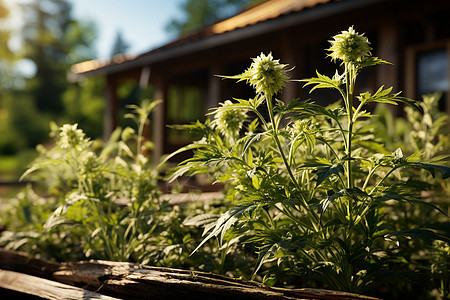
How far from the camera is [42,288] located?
2.11 metres

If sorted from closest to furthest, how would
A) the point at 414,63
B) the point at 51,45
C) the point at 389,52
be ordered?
the point at 389,52 < the point at 414,63 < the point at 51,45

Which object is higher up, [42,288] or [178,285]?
[178,285]

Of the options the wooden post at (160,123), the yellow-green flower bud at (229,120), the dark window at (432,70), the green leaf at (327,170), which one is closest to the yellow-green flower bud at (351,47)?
the green leaf at (327,170)

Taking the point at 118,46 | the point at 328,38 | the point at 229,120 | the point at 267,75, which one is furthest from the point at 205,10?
the point at 267,75

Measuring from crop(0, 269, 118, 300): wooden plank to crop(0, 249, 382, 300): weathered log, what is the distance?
0.27 ft

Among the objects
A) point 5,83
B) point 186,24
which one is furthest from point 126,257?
point 5,83

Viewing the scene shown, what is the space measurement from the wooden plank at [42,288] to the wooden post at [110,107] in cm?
823

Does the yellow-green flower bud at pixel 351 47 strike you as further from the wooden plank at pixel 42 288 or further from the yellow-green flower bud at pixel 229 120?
the wooden plank at pixel 42 288

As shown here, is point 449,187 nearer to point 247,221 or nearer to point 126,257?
point 247,221

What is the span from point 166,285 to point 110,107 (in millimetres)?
9771

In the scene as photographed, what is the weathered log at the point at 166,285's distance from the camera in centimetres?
159

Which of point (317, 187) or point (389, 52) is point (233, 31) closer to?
point (389, 52)

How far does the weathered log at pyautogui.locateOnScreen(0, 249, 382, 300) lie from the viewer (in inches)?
62.6

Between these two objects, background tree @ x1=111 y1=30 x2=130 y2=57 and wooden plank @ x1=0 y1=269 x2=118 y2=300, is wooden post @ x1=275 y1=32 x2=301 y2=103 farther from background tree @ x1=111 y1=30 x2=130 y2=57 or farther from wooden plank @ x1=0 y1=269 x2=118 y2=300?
background tree @ x1=111 y1=30 x2=130 y2=57
